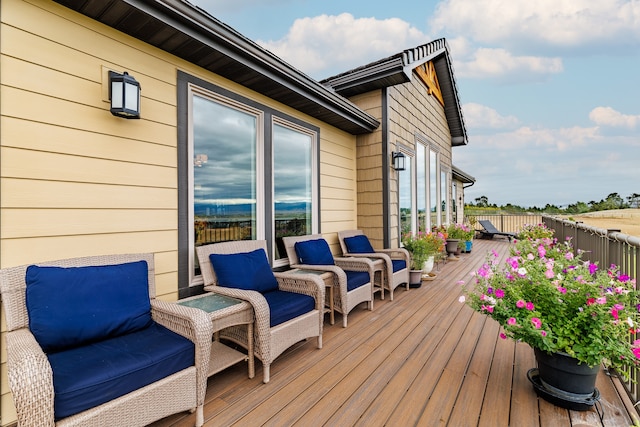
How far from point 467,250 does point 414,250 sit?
4579 mm

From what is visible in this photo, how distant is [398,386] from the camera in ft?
6.82

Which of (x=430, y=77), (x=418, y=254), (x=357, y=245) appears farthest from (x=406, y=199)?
(x=430, y=77)

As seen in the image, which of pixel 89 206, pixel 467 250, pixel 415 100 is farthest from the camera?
pixel 467 250

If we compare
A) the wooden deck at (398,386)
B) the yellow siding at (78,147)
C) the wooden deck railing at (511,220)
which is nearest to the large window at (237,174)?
the yellow siding at (78,147)

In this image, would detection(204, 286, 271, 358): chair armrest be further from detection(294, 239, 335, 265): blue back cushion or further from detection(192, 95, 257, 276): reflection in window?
detection(294, 239, 335, 265): blue back cushion

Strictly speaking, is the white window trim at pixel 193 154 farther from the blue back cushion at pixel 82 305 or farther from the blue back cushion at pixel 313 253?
the blue back cushion at pixel 82 305

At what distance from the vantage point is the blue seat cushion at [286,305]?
2293 mm

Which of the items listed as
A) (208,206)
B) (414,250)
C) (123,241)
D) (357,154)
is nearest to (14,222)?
(123,241)

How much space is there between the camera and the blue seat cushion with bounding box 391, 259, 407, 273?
4.23m

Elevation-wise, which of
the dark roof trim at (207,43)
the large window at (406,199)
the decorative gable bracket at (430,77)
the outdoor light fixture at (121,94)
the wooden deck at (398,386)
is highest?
the decorative gable bracket at (430,77)

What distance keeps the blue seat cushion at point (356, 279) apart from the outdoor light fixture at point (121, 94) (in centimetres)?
257

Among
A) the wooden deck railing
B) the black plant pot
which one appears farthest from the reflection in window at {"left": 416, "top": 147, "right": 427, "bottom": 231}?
the wooden deck railing

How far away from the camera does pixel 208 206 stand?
2.87 m

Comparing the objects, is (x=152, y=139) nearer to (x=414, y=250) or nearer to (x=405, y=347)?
(x=405, y=347)
